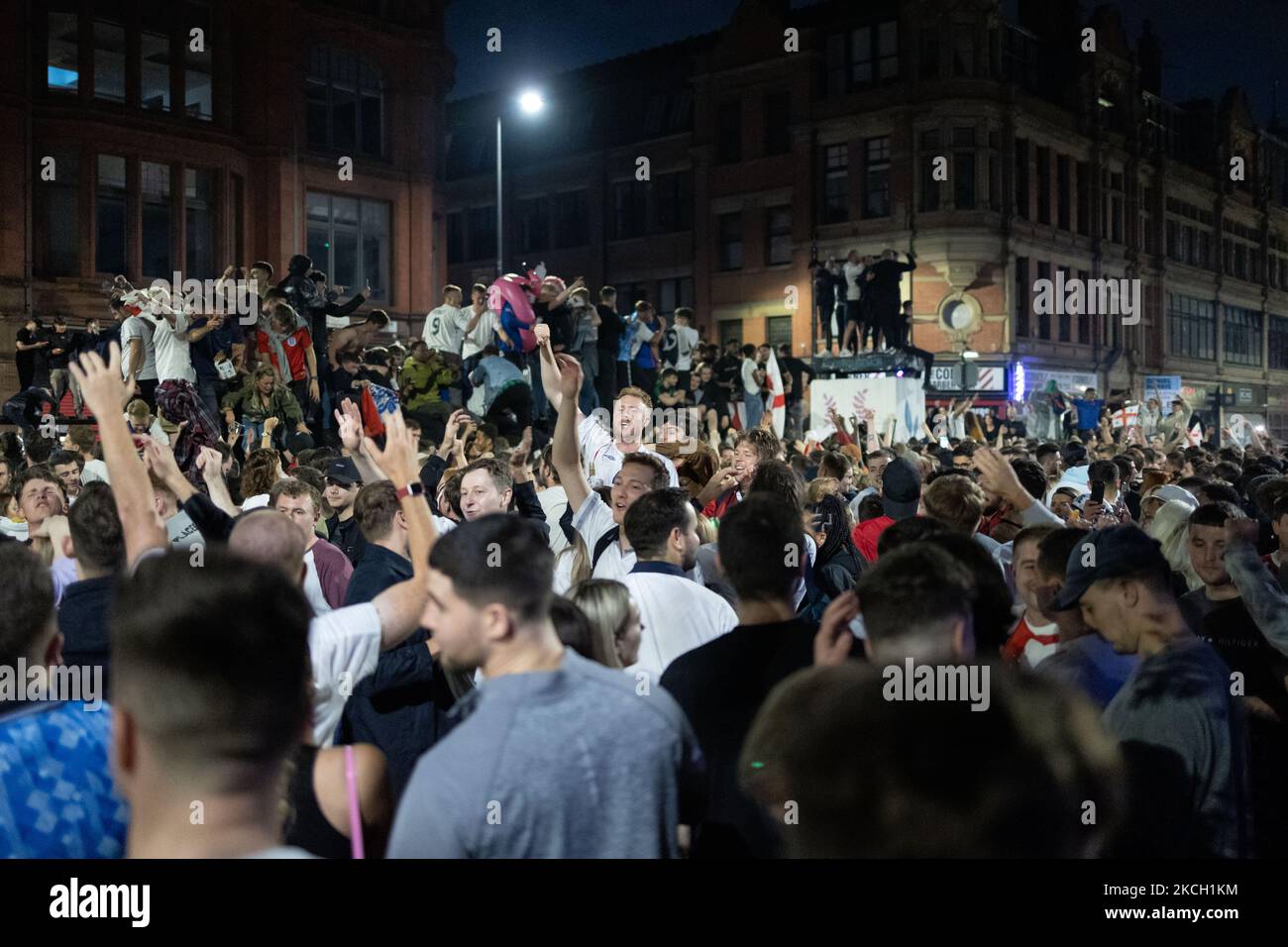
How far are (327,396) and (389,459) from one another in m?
9.07

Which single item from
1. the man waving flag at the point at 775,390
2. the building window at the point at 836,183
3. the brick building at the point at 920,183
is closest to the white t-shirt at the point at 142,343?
the man waving flag at the point at 775,390

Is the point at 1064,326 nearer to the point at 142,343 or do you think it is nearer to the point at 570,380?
the point at 142,343

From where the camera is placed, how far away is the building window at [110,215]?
81.1ft

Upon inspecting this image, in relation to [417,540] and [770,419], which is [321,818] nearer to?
[417,540]

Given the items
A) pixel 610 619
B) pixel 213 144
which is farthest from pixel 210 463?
pixel 213 144

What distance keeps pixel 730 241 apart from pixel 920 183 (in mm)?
6569

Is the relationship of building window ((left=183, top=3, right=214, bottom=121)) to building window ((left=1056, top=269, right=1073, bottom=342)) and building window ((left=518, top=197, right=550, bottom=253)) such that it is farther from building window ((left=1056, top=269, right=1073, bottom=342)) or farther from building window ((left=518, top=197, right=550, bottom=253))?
building window ((left=1056, top=269, right=1073, bottom=342))

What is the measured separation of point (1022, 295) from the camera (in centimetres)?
3691

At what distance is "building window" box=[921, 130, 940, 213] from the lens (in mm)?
35250

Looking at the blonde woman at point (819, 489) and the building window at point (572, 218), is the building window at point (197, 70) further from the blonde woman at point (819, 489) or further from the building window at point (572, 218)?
the blonde woman at point (819, 489)

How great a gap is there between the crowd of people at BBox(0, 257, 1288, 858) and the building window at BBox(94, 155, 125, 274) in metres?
20.3
